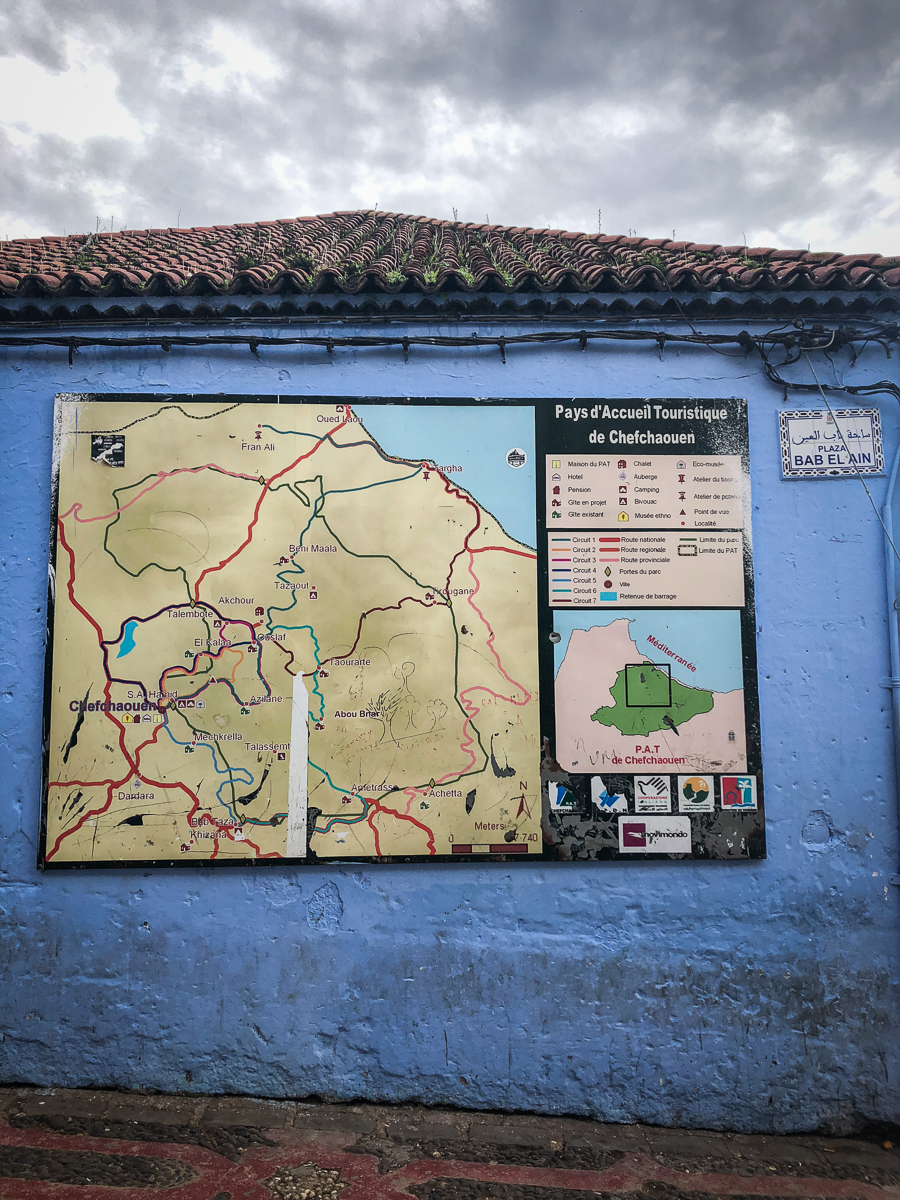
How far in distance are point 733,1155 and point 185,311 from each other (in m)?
5.45

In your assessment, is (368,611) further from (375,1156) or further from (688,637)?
(375,1156)

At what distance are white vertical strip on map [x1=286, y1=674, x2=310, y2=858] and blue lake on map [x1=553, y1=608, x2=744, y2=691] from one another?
1.45m

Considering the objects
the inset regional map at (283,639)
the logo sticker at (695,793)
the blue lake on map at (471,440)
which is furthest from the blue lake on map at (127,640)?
the logo sticker at (695,793)

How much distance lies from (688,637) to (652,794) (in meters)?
0.91

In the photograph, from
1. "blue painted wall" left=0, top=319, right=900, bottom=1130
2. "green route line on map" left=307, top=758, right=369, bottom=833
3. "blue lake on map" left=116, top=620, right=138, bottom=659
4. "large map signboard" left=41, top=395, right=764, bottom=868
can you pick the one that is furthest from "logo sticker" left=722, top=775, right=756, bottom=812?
"blue lake on map" left=116, top=620, right=138, bottom=659

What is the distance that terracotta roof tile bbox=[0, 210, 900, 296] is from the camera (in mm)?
3547

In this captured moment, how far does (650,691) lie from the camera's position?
347cm

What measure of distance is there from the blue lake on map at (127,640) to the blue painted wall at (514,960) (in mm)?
502

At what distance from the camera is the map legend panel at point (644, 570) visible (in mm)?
3512

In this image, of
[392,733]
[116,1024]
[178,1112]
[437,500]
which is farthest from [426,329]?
[178,1112]

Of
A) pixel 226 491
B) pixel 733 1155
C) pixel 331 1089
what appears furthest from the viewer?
pixel 226 491

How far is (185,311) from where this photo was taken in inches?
143

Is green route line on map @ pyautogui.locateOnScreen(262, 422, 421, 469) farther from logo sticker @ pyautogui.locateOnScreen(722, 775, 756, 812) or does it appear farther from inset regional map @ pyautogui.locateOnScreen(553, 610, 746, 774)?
logo sticker @ pyautogui.locateOnScreen(722, 775, 756, 812)

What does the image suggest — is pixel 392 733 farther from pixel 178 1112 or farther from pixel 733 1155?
pixel 733 1155
